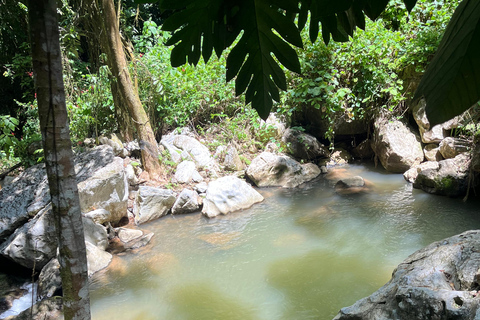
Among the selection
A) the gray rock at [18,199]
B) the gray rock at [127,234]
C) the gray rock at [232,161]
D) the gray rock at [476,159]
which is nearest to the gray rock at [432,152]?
the gray rock at [476,159]

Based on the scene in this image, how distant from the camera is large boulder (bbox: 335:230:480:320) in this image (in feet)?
4.28

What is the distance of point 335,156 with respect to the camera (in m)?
5.78

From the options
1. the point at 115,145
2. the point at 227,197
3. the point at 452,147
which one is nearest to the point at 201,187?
the point at 227,197

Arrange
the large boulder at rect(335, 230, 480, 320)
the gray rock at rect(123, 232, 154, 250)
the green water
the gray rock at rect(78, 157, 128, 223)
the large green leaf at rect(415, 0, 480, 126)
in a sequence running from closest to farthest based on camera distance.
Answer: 1. the large green leaf at rect(415, 0, 480, 126)
2. the large boulder at rect(335, 230, 480, 320)
3. the green water
4. the gray rock at rect(123, 232, 154, 250)
5. the gray rock at rect(78, 157, 128, 223)

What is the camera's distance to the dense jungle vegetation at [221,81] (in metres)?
4.65

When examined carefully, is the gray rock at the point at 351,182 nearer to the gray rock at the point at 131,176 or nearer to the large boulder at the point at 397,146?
the large boulder at the point at 397,146

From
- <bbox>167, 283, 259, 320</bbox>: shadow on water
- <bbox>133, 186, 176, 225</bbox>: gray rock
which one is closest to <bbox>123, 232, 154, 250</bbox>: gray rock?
<bbox>133, 186, 176, 225</bbox>: gray rock

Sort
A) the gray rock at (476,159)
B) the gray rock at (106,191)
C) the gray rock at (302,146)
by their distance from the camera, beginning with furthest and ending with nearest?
1. the gray rock at (302,146)
2. the gray rock at (106,191)
3. the gray rock at (476,159)

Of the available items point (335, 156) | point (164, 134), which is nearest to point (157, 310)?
point (164, 134)

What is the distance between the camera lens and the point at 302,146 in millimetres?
5477

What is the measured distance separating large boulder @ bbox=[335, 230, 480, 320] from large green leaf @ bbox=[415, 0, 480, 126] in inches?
51.8

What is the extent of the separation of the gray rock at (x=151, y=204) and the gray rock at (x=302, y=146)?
7.67 feet

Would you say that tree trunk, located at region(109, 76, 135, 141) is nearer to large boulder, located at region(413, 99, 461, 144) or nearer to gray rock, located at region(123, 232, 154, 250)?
gray rock, located at region(123, 232, 154, 250)

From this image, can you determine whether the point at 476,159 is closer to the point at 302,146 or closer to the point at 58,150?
the point at 302,146
